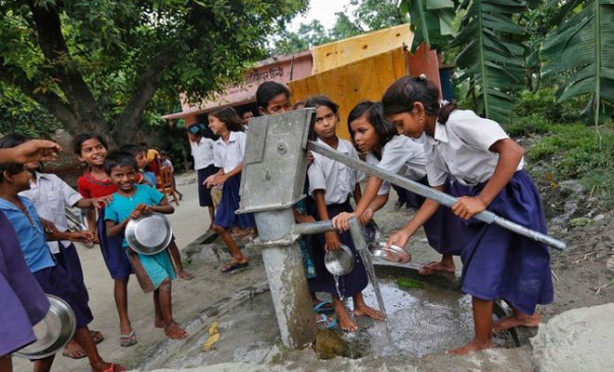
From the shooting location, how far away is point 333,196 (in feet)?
8.46

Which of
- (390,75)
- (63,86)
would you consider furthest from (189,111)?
(63,86)

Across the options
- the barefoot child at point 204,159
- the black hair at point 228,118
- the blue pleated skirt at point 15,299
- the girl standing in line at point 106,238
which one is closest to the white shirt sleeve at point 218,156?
the black hair at point 228,118

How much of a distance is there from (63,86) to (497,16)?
366cm

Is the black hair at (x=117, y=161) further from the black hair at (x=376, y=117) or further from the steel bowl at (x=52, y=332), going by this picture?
the black hair at (x=376, y=117)

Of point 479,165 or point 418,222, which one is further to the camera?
point 418,222

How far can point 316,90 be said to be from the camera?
22.1 feet

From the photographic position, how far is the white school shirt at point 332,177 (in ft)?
8.13

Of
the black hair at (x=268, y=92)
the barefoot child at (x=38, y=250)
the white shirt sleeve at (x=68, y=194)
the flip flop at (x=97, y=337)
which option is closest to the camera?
the barefoot child at (x=38, y=250)

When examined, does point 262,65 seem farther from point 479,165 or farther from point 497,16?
point 479,165

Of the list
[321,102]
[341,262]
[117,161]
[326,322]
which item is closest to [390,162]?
[321,102]

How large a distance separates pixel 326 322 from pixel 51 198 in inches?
80.0

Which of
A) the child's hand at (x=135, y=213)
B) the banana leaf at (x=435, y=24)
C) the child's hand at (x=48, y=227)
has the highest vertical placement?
the banana leaf at (x=435, y=24)

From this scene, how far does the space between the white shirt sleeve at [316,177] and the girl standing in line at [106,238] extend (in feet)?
4.95

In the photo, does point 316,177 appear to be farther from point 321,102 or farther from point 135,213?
point 135,213
